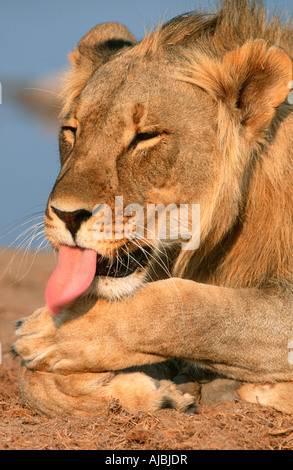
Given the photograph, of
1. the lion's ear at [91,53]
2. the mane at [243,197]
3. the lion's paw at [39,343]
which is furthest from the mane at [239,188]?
the lion's paw at [39,343]

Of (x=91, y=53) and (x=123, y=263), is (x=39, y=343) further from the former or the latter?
(x=91, y=53)

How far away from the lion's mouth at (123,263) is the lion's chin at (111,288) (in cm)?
4

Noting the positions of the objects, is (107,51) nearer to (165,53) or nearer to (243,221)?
(165,53)

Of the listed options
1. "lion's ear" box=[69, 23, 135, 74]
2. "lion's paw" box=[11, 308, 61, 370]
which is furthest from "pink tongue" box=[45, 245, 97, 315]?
"lion's ear" box=[69, 23, 135, 74]

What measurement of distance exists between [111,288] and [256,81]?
1.50 meters

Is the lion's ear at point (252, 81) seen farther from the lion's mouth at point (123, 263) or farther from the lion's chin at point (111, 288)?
the lion's chin at point (111, 288)

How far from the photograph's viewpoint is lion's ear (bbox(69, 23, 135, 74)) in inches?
217

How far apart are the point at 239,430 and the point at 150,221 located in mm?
1258

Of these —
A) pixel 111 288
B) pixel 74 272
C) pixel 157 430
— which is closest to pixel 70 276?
pixel 74 272

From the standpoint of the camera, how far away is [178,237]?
4.45 metres

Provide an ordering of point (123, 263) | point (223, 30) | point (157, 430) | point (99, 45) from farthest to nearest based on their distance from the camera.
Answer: point (99, 45)
point (223, 30)
point (123, 263)
point (157, 430)

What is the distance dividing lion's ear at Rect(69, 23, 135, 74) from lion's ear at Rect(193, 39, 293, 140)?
114cm

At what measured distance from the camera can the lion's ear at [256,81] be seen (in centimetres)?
427
